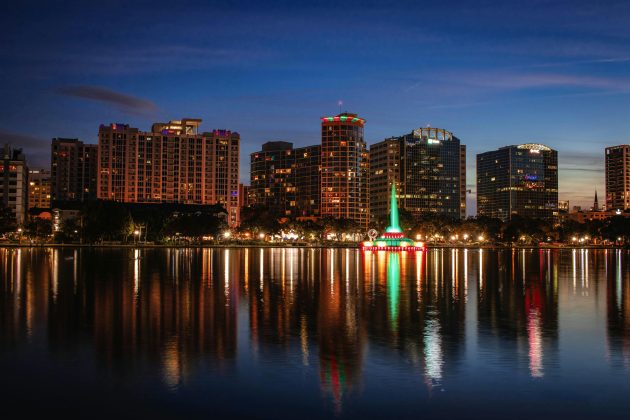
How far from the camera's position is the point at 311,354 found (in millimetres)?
21875

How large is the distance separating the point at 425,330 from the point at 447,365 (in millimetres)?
6483

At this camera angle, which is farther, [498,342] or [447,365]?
[498,342]

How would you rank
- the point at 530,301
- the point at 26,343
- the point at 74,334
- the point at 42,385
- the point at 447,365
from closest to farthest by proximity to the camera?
the point at 42,385 < the point at 447,365 < the point at 26,343 < the point at 74,334 < the point at 530,301

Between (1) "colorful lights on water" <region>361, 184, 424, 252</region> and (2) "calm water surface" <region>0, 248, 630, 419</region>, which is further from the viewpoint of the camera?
(1) "colorful lights on water" <region>361, 184, 424, 252</region>

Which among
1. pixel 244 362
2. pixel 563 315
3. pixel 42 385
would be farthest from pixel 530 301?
pixel 42 385

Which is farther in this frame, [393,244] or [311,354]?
[393,244]

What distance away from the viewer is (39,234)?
174500 millimetres

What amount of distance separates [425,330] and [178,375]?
39.3ft

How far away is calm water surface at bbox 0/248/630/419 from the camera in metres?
16.2

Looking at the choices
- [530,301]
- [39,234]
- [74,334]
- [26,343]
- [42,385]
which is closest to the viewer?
[42,385]

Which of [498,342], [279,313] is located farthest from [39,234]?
[498,342]

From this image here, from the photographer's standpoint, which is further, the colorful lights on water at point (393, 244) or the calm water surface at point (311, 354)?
the colorful lights on water at point (393, 244)

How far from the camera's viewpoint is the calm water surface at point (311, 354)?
16.2 m

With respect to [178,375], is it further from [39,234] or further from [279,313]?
[39,234]
